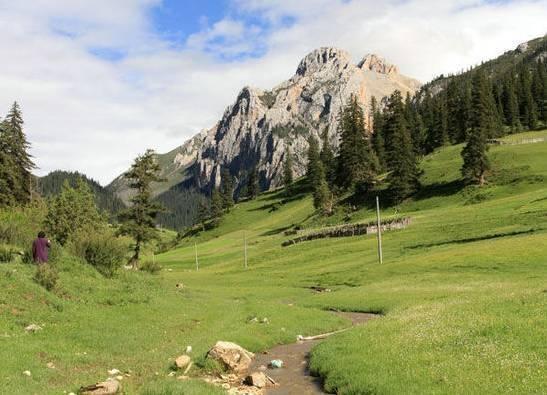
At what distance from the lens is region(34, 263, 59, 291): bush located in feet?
86.9

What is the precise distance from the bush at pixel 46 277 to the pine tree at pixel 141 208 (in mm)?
37502

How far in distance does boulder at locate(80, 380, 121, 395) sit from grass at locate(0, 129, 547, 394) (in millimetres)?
712

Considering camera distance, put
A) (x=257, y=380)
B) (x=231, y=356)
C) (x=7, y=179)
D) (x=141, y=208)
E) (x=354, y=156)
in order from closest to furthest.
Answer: (x=257, y=380) → (x=231, y=356) → (x=141, y=208) → (x=7, y=179) → (x=354, y=156)

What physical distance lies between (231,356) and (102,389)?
19.9 feet

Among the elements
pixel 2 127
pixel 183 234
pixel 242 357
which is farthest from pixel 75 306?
pixel 183 234

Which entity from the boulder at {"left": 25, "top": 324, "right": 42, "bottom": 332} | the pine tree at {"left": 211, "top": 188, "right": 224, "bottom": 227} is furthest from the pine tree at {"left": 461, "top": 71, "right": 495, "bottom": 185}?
the pine tree at {"left": 211, "top": 188, "right": 224, "bottom": 227}

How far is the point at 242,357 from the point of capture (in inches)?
793

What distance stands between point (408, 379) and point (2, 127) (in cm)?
8727

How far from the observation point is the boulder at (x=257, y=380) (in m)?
17.7

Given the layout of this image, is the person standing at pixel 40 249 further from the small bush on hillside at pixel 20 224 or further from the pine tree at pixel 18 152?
the pine tree at pixel 18 152

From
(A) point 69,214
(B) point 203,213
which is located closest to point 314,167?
(B) point 203,213

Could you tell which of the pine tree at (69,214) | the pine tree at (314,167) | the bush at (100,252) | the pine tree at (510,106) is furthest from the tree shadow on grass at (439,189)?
the bush at (100,252)

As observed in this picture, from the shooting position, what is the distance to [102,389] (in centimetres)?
1456

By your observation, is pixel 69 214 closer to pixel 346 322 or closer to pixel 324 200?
pixel 324 200
